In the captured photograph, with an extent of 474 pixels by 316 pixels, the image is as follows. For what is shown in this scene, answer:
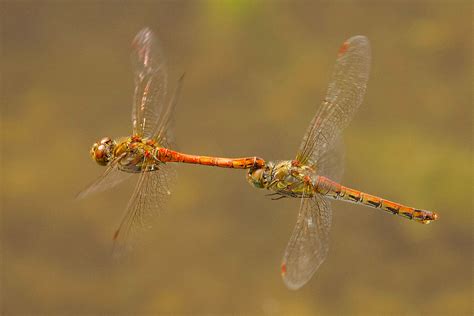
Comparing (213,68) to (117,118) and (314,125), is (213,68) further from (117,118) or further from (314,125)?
(314,125)

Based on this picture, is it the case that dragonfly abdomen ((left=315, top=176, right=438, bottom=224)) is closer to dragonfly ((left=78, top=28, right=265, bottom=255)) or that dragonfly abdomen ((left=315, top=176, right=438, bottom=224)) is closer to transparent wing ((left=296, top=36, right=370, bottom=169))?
transparent wing ((left=296, top=36, right=370, bottom=169))

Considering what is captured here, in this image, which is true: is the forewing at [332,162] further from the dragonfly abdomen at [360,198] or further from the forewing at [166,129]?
the forewing at [166,129]

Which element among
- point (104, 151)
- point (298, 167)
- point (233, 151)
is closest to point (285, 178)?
point (298, 167)

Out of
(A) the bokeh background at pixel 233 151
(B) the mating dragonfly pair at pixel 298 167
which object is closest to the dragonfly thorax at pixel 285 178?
(B) the mating dragonfly pair at pixel 298 167

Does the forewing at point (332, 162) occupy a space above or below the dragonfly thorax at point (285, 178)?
above

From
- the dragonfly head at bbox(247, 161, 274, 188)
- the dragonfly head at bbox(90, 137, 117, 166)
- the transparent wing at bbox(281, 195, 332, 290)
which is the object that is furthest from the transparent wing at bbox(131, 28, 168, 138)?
the transparent wing at bbox(281, 195, 332, 290)

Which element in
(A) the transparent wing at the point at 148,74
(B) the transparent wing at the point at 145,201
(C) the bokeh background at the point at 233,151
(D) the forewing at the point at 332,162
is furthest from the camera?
(C) the bokeh background at the point at 233,151
